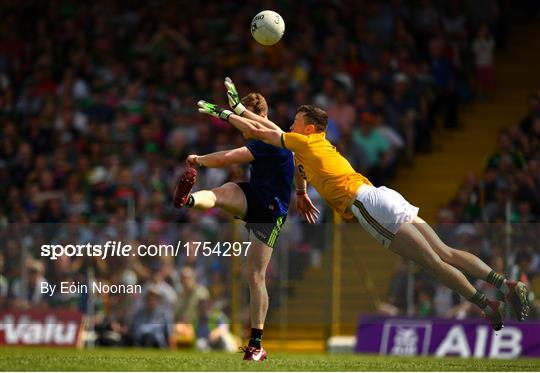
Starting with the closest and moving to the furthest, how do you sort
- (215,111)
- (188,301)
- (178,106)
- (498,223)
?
1. (215,111)
2. (498,223)
3. (188,301)
4. (178,106)

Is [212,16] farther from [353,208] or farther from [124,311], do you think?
[353,208]

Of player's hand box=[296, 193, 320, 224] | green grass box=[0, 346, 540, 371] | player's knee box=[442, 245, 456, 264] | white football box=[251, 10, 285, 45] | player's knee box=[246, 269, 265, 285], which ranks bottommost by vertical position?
green grass box=[0, 346, 540, 371]

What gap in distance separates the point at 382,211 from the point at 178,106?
36.2ft

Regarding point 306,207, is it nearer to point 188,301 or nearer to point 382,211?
point 382,211

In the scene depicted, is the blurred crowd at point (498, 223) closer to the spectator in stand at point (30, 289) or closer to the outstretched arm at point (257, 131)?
the spectator in stand at point (30, 289)

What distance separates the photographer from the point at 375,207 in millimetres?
13328

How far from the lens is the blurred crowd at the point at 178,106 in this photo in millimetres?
19641

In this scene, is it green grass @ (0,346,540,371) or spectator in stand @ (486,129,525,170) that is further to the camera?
spectator in stand @ (486,129,525,170)

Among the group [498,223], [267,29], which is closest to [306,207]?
[267,29]

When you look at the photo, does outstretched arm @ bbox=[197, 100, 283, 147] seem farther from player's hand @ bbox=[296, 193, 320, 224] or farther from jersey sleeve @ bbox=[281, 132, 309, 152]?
player's hand @ bbox=[296, 193, 320, 224]

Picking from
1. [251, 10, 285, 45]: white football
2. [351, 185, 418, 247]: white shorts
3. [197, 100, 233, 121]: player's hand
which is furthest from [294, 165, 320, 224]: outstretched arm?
[251, 10, 285, 45]: white football
